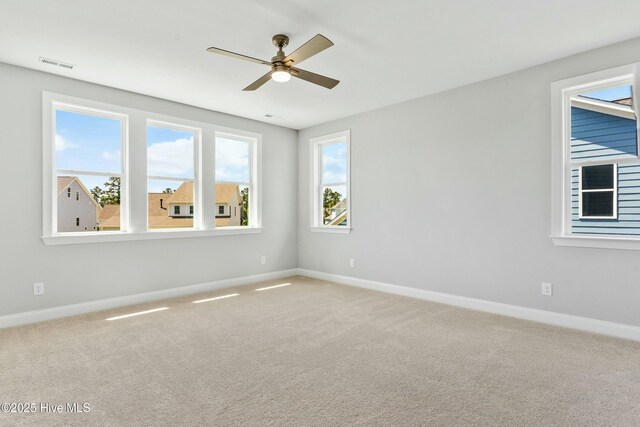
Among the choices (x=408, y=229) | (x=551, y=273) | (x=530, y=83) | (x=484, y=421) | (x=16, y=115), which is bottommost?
(x=484, y=421)

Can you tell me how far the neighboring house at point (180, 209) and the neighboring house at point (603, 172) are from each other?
4.37 m

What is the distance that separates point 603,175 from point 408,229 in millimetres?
2131

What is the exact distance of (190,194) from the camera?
4910 millimetres

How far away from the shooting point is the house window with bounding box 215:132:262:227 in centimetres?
524

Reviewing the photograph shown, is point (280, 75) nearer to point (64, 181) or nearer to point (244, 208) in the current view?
point (64, 181)

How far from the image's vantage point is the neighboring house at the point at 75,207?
12.7ft

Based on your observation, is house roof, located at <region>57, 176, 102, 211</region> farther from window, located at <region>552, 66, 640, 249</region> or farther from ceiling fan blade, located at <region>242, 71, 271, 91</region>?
window, located at <region>552, 66, 640, 249</region>

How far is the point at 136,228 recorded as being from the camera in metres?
4.31

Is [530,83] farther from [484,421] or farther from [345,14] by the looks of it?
[484,421]

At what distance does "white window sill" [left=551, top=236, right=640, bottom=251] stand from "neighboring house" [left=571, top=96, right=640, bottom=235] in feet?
0.65

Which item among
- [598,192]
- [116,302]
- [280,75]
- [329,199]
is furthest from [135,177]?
[598,192]

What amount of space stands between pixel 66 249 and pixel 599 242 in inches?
213

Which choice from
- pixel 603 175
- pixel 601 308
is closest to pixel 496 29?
pixel 603 175

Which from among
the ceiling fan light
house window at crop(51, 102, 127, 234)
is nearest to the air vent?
house window at crop(51, 102, 127, 234)
